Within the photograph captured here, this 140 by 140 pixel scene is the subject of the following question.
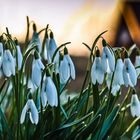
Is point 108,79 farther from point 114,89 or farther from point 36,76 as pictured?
point 36,76

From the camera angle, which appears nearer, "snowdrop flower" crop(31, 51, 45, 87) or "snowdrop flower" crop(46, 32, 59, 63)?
"snowdrop flower" crop(31, 51, 45, 87)

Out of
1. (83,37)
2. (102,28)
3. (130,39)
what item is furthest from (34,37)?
(130,39)

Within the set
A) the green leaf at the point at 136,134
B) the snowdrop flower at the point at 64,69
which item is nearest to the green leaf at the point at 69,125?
the snowdrop flower at the point at 64,69

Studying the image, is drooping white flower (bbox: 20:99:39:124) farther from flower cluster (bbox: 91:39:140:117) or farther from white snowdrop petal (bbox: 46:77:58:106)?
flower cluster (bbox: 91:39:140:117)

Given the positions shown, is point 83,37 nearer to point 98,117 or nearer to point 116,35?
point 116,35

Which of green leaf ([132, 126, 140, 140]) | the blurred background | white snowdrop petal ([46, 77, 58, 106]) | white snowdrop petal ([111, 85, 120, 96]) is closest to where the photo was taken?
white snowdrop petal ([46, 77, 58, 106])

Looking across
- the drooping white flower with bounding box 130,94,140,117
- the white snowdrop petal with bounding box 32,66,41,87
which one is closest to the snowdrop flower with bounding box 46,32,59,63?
the white snowdrop petal with bounding box 32,66,41,87

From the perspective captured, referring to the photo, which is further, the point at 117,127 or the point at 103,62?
the point at 117,127
